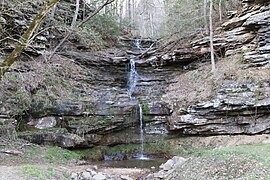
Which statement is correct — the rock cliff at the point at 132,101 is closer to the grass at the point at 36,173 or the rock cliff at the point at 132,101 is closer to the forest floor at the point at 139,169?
the forest floor at the point at 139,169

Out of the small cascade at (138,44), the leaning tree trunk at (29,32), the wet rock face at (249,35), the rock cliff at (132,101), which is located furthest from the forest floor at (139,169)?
the small cascade at (138,44)

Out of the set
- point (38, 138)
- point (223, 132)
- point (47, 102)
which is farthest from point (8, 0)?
point (223, 132)

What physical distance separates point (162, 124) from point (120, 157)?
8.33ft

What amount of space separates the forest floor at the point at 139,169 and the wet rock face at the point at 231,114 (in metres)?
0.41

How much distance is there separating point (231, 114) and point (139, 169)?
4.62 metres

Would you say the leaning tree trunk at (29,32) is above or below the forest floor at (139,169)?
above

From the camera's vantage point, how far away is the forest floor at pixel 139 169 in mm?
6199

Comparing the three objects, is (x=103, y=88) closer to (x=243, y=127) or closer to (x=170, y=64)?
(x=170, y=64)

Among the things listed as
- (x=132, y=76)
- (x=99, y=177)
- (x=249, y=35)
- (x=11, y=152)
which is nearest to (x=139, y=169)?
(x=99, y=177)

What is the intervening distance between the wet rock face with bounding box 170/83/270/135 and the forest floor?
414 millimetres

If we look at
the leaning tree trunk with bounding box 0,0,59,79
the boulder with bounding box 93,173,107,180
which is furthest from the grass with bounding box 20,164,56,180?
the leaning tree trunk with bounding box 0,0,59,79

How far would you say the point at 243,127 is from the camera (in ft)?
36.2

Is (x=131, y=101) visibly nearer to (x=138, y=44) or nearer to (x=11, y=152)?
(x=11, y=152)

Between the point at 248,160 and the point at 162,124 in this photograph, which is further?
the point at 162,124
